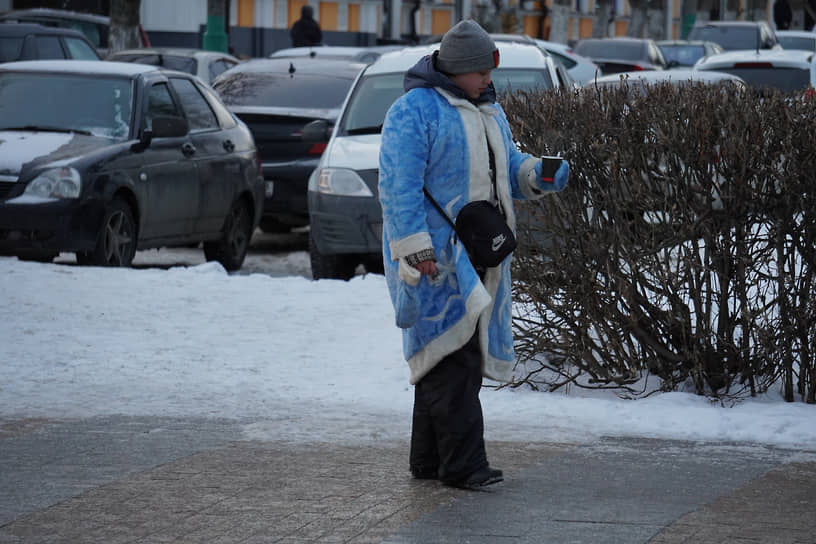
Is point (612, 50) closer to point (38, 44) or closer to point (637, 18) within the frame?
point (38, 44)

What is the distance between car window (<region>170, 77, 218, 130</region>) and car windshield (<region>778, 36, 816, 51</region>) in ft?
77.1

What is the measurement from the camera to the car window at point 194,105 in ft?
42.8

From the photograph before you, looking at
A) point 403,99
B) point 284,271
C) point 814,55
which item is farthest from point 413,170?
point 814,55

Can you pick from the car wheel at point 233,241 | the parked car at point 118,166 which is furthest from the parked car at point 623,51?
the parked car at point 118,166

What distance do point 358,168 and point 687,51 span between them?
25.0 meters

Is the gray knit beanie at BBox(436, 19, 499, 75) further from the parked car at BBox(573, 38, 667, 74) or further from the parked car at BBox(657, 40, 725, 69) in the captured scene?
the parked car at BBox(657, 40, 725, 69)

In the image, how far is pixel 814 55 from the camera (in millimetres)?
17922

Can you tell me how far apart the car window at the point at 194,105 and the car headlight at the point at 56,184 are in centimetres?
194

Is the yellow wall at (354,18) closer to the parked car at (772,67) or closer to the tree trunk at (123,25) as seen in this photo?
the tree trunk at (123,25)

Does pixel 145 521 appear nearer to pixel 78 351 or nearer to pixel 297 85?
pixel 78 351

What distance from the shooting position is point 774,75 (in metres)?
17.5

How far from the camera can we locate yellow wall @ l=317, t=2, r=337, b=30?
44.3 m

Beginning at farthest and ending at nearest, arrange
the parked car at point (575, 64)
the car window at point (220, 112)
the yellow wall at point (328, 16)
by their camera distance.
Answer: the yellow wall at point (328, 16) < the parked car at point (575, 64) < the car window at point (220, 112)

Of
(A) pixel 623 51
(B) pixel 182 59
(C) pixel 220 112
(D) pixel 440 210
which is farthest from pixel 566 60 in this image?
(D) pixel 440 210
